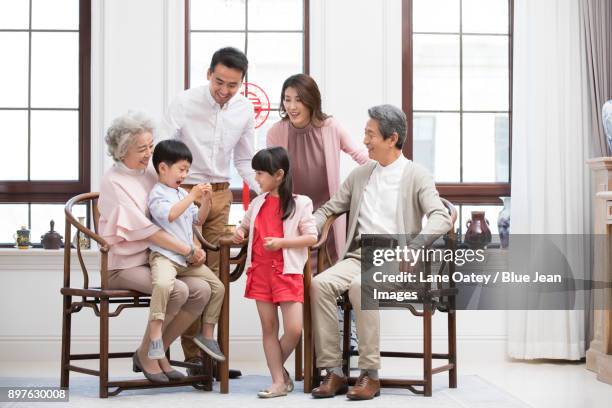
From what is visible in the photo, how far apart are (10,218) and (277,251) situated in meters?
2.11

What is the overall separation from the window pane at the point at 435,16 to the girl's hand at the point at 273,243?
6.89 ft

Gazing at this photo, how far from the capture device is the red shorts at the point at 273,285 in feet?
12.9

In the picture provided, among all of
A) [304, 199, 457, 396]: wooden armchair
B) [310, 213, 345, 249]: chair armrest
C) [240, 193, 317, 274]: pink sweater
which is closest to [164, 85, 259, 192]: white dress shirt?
[240, 193, 317, 274]: pink sweater

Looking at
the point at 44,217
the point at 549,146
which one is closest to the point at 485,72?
the point at 549,146

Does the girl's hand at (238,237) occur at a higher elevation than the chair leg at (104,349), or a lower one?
higher

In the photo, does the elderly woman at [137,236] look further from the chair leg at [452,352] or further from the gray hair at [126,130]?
the chair leg at [452,352]

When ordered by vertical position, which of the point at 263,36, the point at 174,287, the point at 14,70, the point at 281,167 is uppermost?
the point at 263,36

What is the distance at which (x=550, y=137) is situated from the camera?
5.17 meters

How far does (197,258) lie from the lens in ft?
13.1

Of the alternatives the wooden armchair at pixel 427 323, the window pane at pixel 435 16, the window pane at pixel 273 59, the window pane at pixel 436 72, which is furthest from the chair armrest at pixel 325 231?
the window pane at pixel 435 16

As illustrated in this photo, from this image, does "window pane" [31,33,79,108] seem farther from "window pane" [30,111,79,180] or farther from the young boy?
the young boy

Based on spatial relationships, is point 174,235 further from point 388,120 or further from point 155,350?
point 388,120

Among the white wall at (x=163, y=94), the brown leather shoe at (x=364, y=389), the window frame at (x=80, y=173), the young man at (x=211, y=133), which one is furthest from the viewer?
the window frame at (x=80, y=173)

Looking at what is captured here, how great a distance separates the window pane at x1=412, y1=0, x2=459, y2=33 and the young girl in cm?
188
